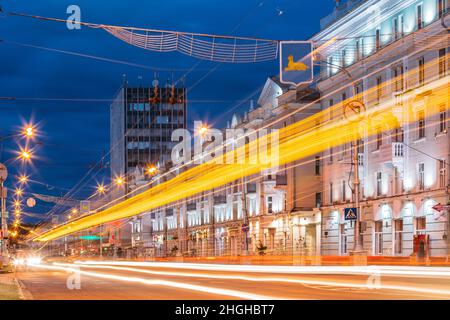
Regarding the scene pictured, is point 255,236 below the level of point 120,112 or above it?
below

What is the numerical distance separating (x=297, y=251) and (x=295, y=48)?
4843cm

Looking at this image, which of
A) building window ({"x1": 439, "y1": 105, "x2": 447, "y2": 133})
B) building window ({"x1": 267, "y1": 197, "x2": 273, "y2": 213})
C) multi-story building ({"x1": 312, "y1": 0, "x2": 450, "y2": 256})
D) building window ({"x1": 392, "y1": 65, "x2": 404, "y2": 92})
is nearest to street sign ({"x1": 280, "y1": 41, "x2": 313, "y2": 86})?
multi-story building ({"x1": 312, "y1": 0, "x2": 450, "y2": 256})

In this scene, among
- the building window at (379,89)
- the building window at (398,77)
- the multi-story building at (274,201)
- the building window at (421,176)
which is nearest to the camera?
the building window at (421,176)

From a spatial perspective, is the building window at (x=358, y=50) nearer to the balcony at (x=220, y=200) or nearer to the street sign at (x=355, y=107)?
the street sign at (x=355, y=107)

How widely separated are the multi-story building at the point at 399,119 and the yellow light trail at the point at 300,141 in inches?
6.6

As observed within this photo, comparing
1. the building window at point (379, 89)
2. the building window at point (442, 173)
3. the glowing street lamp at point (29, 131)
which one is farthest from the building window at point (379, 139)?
the glowing street lamp at point (29, 131)

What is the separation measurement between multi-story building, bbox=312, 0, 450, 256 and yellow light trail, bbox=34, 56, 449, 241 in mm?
168

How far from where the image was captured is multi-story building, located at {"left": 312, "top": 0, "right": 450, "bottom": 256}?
166ft

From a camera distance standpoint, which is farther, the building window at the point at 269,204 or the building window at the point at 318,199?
the building window at the point at 269,204

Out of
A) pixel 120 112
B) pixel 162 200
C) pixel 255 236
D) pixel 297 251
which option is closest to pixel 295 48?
pixel 297 251

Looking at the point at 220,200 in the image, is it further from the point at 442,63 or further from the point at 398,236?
the point at 442,63

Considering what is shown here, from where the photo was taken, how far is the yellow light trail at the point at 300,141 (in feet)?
175
